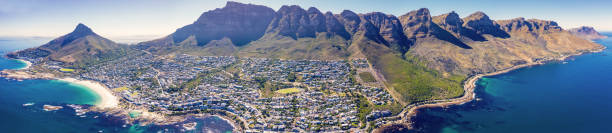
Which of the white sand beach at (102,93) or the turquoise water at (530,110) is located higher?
the white sand beach at (102,93)

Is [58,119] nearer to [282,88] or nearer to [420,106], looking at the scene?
[282,88]

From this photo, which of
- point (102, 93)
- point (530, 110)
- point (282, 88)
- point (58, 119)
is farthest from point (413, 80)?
point (102, 93)

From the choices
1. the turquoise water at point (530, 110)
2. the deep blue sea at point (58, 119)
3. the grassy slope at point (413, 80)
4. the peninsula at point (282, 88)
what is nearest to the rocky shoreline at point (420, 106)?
the peninsula at point (282, 88)

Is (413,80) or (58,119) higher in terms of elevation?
(413,80)

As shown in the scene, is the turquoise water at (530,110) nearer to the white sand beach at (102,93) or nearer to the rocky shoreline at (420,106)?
the rocky shoreline at (420,106)

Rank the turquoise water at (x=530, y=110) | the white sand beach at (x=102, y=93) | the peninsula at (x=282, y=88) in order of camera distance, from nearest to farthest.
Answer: the turquoise water at (x=530, y=110) < the peninsula at (x=282, y=88) < the white sand beach at (x=102, y=93)

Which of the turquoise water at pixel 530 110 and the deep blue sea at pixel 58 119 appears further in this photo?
the turquoise water at pixel 530 110

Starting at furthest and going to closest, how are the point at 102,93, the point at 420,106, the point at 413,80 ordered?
the point at 413,80
the point at 102,93
the point at 420,106
